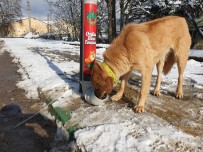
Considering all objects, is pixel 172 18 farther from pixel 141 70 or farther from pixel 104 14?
pixel 104 14

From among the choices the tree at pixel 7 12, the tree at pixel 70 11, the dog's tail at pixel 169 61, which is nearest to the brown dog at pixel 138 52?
the dog's tail at pixel 169 61

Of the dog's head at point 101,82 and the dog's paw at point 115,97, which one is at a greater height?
the dog's head at point 101,82

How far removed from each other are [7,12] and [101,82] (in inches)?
2536

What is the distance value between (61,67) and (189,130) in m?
5.76

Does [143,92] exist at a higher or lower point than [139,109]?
higher

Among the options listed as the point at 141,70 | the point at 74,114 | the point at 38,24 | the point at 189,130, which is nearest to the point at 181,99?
the point at 141,70

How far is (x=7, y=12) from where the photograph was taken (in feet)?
207

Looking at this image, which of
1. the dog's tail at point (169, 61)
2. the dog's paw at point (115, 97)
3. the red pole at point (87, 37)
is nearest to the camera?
the red pole at point (87, 37)

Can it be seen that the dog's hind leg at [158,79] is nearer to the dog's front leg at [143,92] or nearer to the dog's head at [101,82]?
the dog's front leg at [143,92]

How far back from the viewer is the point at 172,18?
5238 millimetres

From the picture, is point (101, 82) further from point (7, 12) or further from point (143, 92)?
point (7, 12)

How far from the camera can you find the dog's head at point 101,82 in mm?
4191

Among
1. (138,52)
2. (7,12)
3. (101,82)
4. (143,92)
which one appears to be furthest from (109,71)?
(7,12)

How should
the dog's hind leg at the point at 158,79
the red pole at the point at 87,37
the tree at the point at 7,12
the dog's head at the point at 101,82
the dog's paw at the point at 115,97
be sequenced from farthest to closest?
1. the tree at the point at 7,12
2. the dog's hind leg at the point at 158,79
3. the dog's paw at the point at 115,97
4. the red pole at the point at 87,37
5. the dog's head at the point at 101,82
